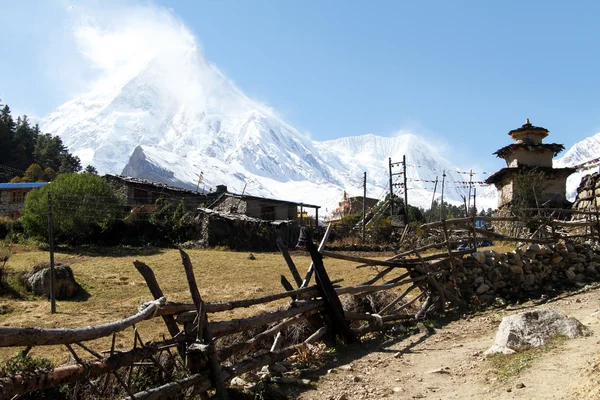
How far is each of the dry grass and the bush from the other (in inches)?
91.4

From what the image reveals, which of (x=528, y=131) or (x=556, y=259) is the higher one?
(x=528, y=131)

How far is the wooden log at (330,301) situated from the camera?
7.66 meters

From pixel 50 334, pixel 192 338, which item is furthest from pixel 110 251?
pixel 50 334

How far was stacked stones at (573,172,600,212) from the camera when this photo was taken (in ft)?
50.8

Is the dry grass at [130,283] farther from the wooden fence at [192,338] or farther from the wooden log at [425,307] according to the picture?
the wooden log at [425,307]

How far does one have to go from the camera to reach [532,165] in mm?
24906

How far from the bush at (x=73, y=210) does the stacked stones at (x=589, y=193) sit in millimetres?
24432

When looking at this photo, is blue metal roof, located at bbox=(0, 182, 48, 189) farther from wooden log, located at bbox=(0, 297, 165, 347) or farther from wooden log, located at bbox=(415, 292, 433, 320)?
wooden log, located at bbox=(0, 297, 165, 347)

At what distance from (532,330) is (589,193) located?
11.7 m

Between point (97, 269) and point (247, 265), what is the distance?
6202mm

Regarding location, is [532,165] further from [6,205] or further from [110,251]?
[6,205]

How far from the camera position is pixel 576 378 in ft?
16.1

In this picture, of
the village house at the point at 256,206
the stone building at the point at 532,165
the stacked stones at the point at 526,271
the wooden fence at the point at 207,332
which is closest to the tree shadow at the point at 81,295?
the wooden fence at the point at 207,332

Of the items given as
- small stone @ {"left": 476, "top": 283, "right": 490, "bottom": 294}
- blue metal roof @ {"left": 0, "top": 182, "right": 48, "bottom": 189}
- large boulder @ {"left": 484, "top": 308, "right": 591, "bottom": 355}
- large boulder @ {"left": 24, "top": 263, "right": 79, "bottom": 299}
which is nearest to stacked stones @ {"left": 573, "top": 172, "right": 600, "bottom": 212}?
small stone @ {"left": 476, "top": 283, "right": 490, "bottom": 294}
